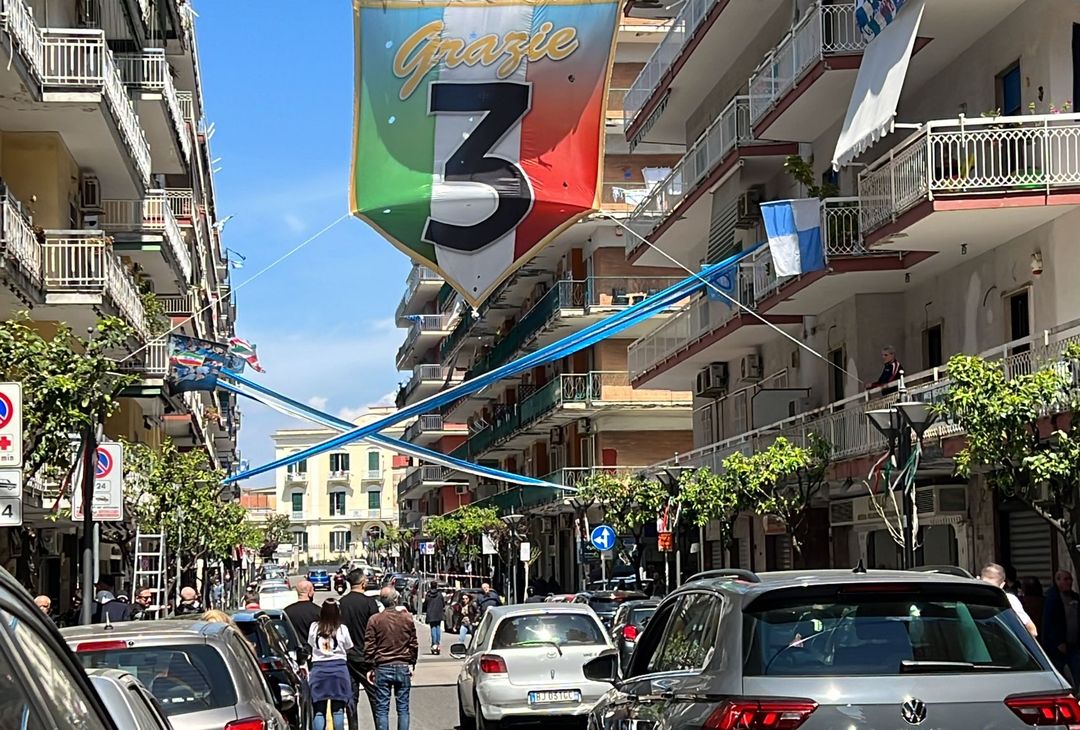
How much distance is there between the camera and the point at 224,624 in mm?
10914

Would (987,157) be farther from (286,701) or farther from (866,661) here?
(866,661)

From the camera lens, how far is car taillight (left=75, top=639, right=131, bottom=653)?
10336mm

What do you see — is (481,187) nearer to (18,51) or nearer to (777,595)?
(18,51)

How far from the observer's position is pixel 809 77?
2981cm

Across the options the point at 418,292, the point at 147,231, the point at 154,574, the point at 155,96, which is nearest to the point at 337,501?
the point at 418,292

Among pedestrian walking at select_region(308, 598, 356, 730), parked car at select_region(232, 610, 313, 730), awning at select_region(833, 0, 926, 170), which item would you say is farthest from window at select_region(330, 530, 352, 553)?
pedestrian walking at select_region(308, 598, 356, 730)

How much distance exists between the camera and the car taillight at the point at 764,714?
735 cm

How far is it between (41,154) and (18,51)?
6517 millimetres

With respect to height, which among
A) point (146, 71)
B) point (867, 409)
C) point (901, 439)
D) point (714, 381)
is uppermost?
point (146, 71)

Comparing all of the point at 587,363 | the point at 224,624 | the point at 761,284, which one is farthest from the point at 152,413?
the point at 224,624

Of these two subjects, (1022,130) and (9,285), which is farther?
(9,285)

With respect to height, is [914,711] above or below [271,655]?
above

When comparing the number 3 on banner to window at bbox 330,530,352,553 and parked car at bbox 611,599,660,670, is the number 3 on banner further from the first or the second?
window at bbox 330,530,352,553

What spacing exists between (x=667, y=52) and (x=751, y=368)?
815cm
